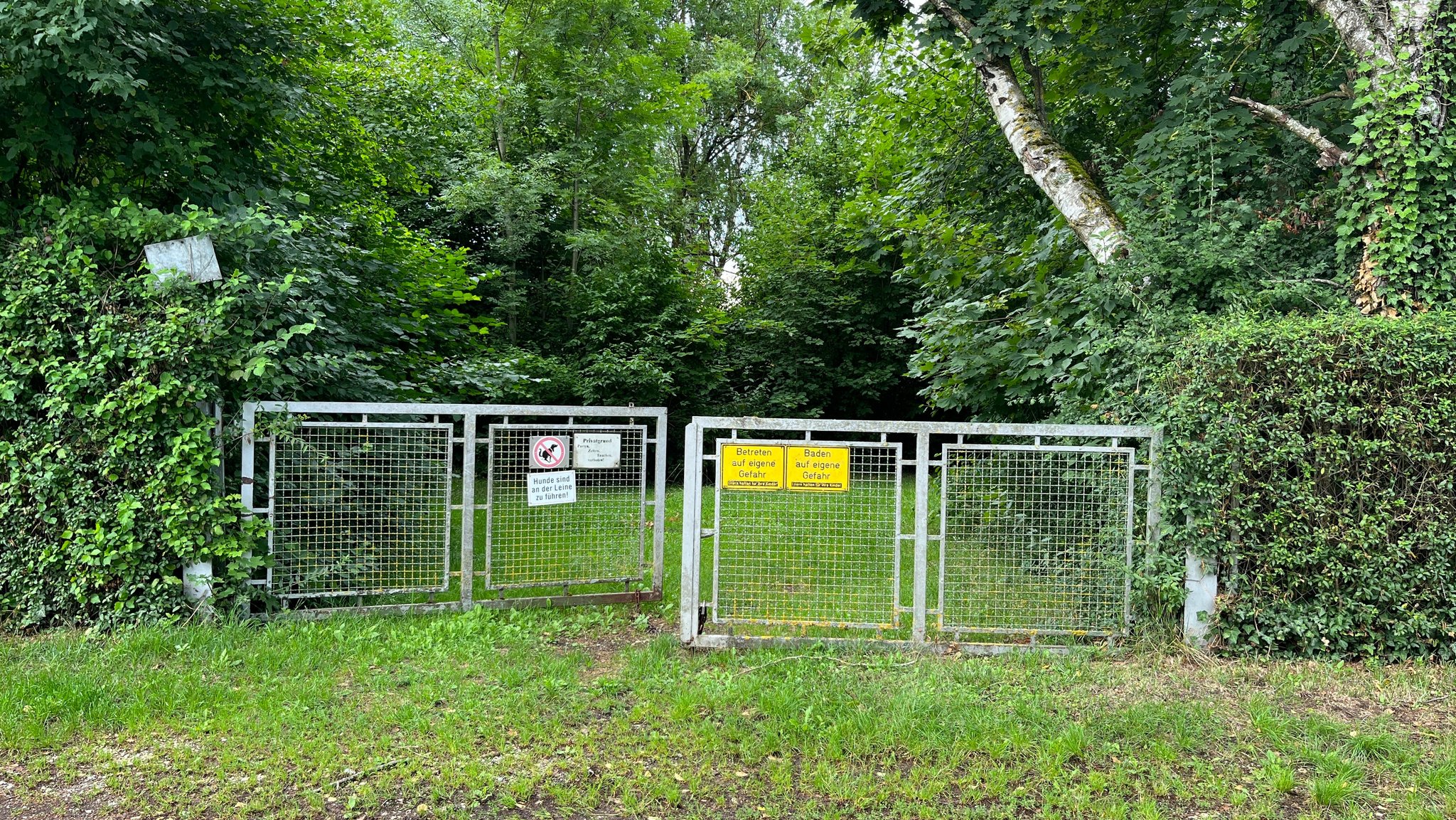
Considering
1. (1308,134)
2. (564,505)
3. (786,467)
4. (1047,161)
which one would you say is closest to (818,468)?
(786,467)

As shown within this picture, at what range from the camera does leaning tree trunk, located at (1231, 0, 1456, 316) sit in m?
5.26

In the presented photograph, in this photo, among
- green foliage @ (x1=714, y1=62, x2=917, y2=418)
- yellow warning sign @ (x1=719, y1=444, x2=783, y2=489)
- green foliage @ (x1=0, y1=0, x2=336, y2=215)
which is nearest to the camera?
green foliage @ (x1=0, y1=0, x2=336, y2=215)

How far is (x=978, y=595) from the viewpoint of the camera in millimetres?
5336

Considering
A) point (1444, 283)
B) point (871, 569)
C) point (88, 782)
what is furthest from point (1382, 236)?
point (88, 782)

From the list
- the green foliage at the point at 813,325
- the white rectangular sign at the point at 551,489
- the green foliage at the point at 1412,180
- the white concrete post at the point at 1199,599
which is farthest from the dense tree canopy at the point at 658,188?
the white rectangular sign at the point at 551,489

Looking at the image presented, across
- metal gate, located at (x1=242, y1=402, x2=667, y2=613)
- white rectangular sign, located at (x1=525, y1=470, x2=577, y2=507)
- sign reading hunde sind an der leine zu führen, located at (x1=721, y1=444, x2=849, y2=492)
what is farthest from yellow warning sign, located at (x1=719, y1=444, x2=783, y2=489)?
white rectangular sign, located at (x1=525, y1=470, x2=577, y2=507)

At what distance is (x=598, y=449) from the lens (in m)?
6.07

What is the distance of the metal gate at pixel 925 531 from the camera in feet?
16.6

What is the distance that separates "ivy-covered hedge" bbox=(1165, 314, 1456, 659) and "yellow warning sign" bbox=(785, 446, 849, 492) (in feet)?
6.32

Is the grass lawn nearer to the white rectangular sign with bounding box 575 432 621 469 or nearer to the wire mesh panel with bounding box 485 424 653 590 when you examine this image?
the wire mesh panel with bounding box 485 424 653 590

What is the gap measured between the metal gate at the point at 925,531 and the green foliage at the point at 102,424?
9.46ft

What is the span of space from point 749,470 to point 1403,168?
4.55 m

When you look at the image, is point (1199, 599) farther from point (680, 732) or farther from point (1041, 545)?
point (680, 732)

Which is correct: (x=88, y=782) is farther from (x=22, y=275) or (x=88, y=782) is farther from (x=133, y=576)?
(x=22, y=275)
